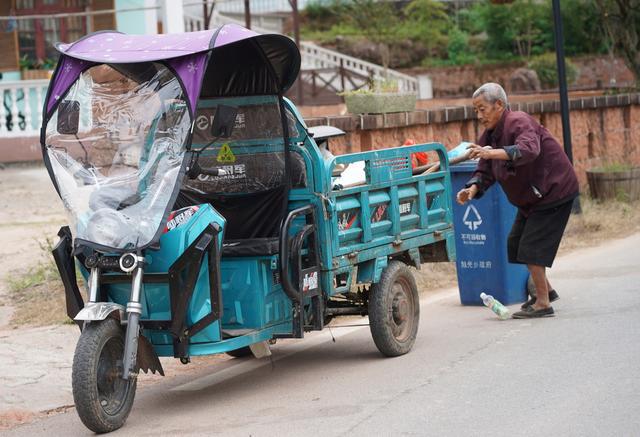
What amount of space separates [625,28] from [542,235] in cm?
1287

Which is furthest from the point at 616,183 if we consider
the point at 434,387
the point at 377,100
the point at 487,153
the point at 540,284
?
the point at 434,387

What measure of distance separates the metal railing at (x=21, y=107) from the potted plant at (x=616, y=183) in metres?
9.51

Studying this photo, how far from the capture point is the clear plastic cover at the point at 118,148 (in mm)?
6422

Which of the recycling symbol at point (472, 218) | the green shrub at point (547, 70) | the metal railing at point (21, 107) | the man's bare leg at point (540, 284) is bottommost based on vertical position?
the man's bare leg at point (540, 284)

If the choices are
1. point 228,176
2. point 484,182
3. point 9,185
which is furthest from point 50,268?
point 9,185

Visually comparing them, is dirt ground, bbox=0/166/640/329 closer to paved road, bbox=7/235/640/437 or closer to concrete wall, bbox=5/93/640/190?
concrete wall, bbox=5/93/640/190

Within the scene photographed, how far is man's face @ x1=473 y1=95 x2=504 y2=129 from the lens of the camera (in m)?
8.88

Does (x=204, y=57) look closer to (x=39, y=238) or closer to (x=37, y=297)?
(x=37, y=297)

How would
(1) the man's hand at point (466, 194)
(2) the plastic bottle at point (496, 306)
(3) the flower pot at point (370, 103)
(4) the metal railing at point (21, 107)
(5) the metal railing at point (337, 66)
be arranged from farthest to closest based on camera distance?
(5) the metal railing at point (337, 66) → (4) the metal railing at point (21, 107) → (3) the flower pot at point (370, 103) → (2) the plastic bottle at point (496, 306) → (1) the man's hand at point (466, 194)

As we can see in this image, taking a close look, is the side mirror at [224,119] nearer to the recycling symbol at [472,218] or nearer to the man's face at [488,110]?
the man's face at [488,110]

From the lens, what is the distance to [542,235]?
29.7ft

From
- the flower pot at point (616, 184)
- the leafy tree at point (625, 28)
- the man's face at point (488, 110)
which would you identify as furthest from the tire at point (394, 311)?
the leafy tree at point (625, 28)

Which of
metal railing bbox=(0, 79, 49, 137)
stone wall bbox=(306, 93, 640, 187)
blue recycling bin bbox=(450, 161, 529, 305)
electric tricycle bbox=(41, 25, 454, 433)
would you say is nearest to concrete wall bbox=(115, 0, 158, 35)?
metal railing bbox=(0, 79, 49, 137)

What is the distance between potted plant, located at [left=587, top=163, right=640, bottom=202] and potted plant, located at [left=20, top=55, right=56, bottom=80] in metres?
10.4
